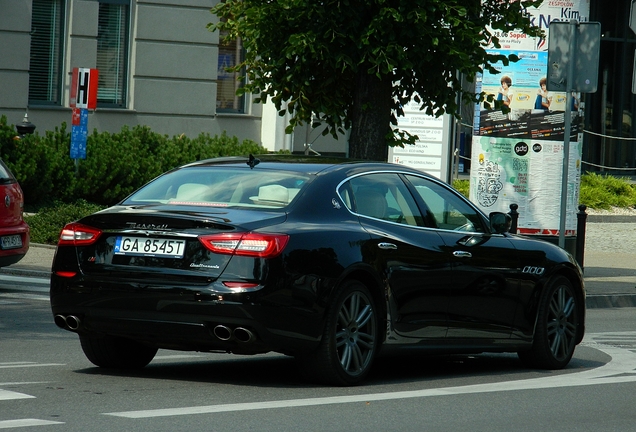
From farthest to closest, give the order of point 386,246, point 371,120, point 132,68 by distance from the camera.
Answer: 1. point 132,68
2. point 371,120
3. point 386,246

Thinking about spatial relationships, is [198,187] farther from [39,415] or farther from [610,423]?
[610,423]

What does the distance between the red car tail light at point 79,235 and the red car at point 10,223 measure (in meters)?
5.97

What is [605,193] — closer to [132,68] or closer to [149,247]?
[132,68]

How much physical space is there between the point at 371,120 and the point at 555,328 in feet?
22.3

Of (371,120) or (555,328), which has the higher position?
(371,120)

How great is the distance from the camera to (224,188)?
27.8 feet

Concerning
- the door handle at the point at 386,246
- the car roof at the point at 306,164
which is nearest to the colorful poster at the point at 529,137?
the car roof at the point at 306,164

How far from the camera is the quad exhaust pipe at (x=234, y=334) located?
7.71 meters

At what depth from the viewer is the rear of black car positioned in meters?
7.71

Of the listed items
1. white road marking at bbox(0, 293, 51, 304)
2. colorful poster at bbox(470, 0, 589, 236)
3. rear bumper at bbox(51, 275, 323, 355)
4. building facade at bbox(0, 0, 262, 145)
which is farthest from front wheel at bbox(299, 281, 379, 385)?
building facade at bbox(0, 0, 262, 145)

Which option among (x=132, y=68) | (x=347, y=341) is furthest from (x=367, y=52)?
(x=132, y=68)

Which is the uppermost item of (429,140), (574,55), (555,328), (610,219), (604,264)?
(574,55)

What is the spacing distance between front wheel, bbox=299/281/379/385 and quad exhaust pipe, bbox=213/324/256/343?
503 mm

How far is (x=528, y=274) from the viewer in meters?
9.64
